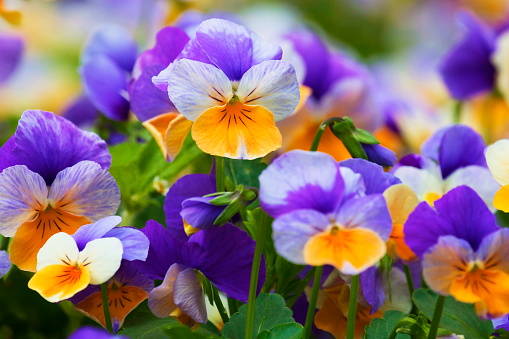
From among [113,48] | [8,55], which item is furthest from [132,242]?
[8,55]

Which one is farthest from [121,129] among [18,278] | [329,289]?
[329,289]

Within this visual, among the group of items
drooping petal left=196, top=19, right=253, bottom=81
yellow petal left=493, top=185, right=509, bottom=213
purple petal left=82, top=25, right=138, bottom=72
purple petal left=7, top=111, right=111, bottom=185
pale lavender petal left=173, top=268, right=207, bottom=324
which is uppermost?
drooping petal left=196, top=19, right=253, bottom=81

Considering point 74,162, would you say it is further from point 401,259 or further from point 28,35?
point 28,35

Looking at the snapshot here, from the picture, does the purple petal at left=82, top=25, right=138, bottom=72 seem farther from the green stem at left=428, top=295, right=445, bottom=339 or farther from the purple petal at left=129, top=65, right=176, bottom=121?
the green stem at left=428, top=295, right=445, bottom=339

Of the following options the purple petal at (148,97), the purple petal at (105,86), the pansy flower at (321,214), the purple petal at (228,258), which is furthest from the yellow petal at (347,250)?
the purple petal at (105,86)

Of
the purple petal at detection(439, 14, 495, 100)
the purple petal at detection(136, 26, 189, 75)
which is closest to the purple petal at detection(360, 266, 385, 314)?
the purple petal at detection(136, 26, 189, 75)

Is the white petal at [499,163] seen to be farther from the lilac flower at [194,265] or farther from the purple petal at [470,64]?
the purple petal at [470,64]
